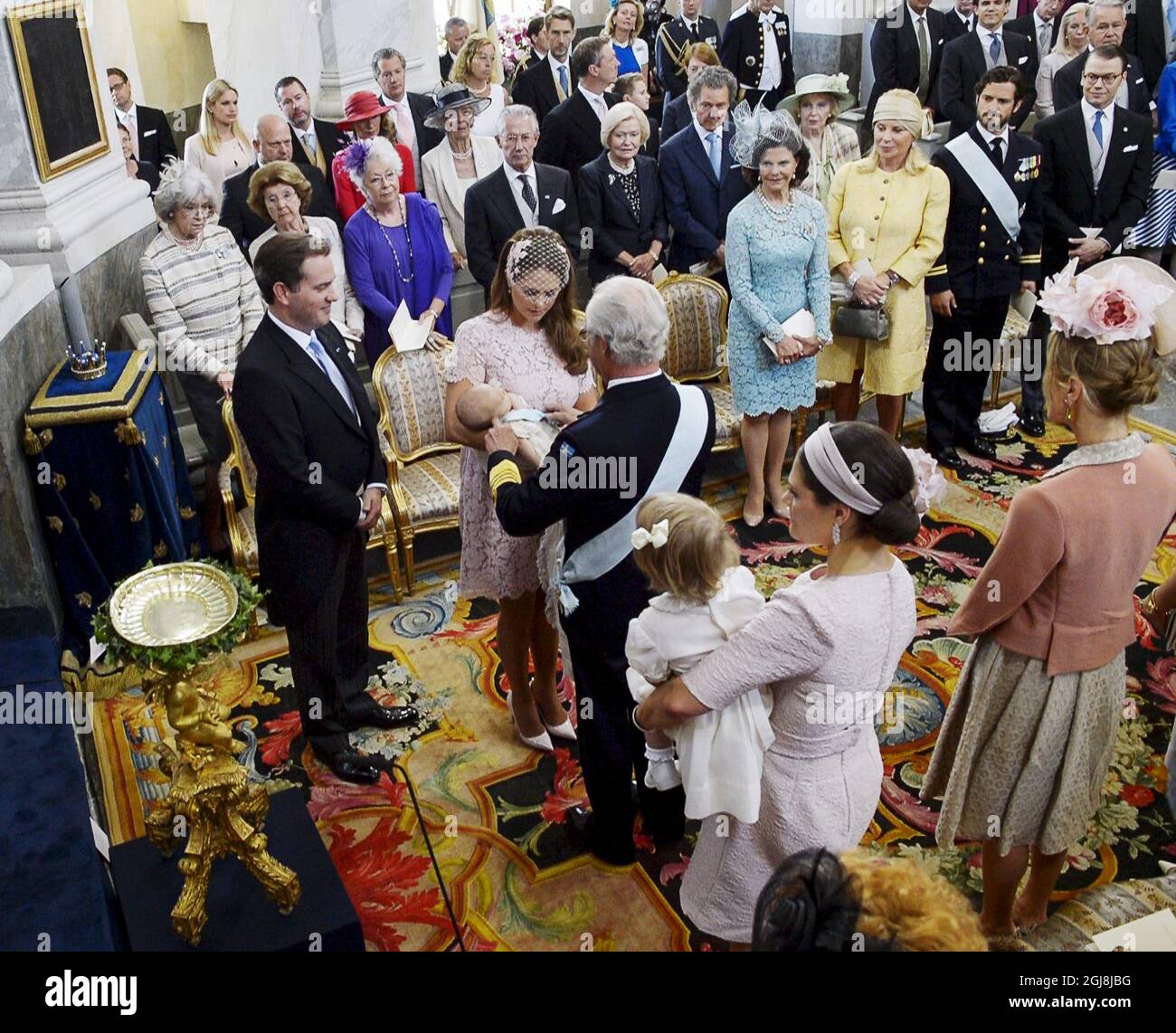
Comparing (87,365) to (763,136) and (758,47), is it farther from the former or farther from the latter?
(758,47)

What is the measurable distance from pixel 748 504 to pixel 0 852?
12.0 feet

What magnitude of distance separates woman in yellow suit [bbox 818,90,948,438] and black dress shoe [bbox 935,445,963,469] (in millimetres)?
500

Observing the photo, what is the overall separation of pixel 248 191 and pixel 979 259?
3609mm

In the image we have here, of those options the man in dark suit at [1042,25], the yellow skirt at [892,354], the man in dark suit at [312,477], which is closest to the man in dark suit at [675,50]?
the man in dark suit at [1042,25]

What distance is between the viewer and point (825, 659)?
7.98 feet

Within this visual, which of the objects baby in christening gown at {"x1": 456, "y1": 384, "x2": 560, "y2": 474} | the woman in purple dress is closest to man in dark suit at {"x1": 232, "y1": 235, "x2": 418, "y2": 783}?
baby in christening gown at {"x1": 456, "y1": 384, "x2": 560, "y2": 474}

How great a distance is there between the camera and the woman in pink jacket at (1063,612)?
2779mm

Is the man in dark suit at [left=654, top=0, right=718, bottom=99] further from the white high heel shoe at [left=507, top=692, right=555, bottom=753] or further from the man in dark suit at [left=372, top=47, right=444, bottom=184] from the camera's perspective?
the white high heel shoe at [left=507, top=692, right=555, bottom=753]

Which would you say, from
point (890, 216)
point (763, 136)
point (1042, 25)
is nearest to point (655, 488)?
point (763, 136)

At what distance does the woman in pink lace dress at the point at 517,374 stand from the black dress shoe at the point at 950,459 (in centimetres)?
302

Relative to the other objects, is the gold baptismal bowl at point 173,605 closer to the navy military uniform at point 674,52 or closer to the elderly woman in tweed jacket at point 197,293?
the elderly woman in tweed jacket at point 197,293

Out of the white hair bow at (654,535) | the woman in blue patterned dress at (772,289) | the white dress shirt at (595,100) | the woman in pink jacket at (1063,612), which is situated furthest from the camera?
the white dress shirt at (595,100)

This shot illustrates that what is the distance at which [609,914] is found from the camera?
3.46 metres
